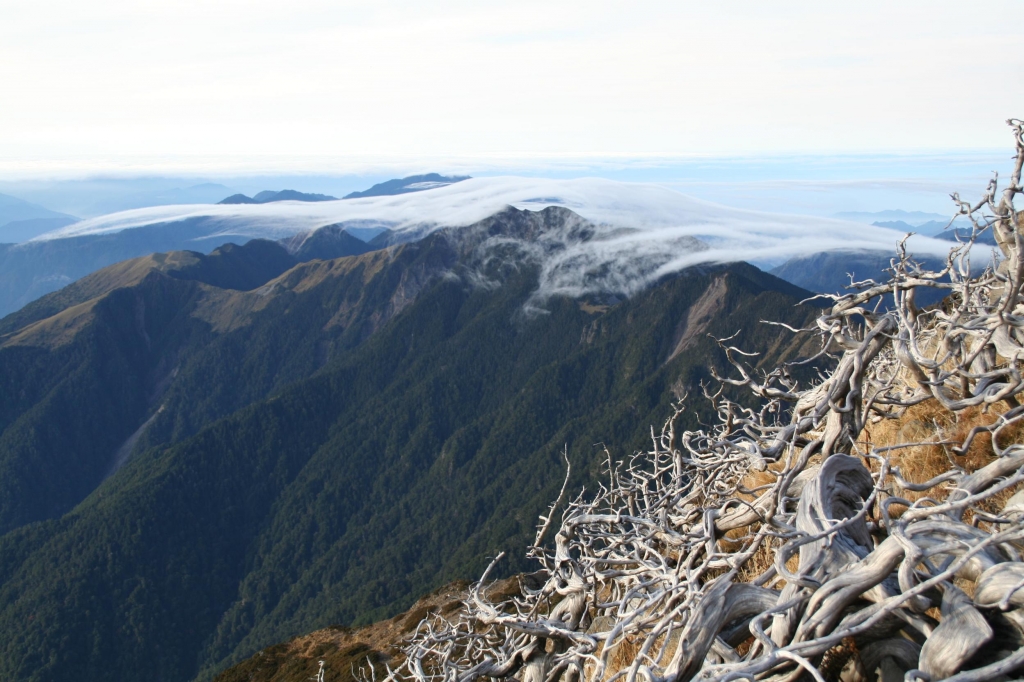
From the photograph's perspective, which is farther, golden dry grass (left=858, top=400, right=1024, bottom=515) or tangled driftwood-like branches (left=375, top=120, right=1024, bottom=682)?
golden dry grass (left=858, top=400, right=1024, bottom=515)

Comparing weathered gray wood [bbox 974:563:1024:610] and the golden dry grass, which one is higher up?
weathered gray wood [bbox 974:563:1024:610]

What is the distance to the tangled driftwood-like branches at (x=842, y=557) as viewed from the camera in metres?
5.45

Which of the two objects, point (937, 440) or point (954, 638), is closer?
point (954, 638)

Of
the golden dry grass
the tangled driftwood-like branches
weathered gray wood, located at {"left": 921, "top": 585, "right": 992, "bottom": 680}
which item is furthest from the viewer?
the golden dry grass

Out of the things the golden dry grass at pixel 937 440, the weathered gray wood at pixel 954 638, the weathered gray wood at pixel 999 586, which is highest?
the weathered gray wood at pixel 999 586

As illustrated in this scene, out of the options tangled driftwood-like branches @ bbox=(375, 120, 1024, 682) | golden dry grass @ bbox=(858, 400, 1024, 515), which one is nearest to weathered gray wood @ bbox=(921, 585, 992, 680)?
tangled driftwood-like branches @ bbox=(375, 120, 1024, 682)

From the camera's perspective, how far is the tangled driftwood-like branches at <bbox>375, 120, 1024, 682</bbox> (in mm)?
5445

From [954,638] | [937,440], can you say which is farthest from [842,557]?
[937,440]

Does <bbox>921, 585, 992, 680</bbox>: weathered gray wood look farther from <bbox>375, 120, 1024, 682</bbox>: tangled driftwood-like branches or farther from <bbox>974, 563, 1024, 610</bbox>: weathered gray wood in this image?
<bbox>974, 563, 1024, 610</bbox>: weathered gray wood

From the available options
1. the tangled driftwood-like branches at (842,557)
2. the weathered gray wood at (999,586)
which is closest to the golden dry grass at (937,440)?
the tangled driftwood-like branches at (842,557)

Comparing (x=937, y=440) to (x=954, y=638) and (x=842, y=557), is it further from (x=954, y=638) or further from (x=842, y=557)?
(x=954, y=638)

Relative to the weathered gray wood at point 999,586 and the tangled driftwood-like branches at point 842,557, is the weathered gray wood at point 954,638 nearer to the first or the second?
the tangled driftwood-like branches at point 842,557

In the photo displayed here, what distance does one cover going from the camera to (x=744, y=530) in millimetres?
10945

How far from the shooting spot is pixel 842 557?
637 cm
